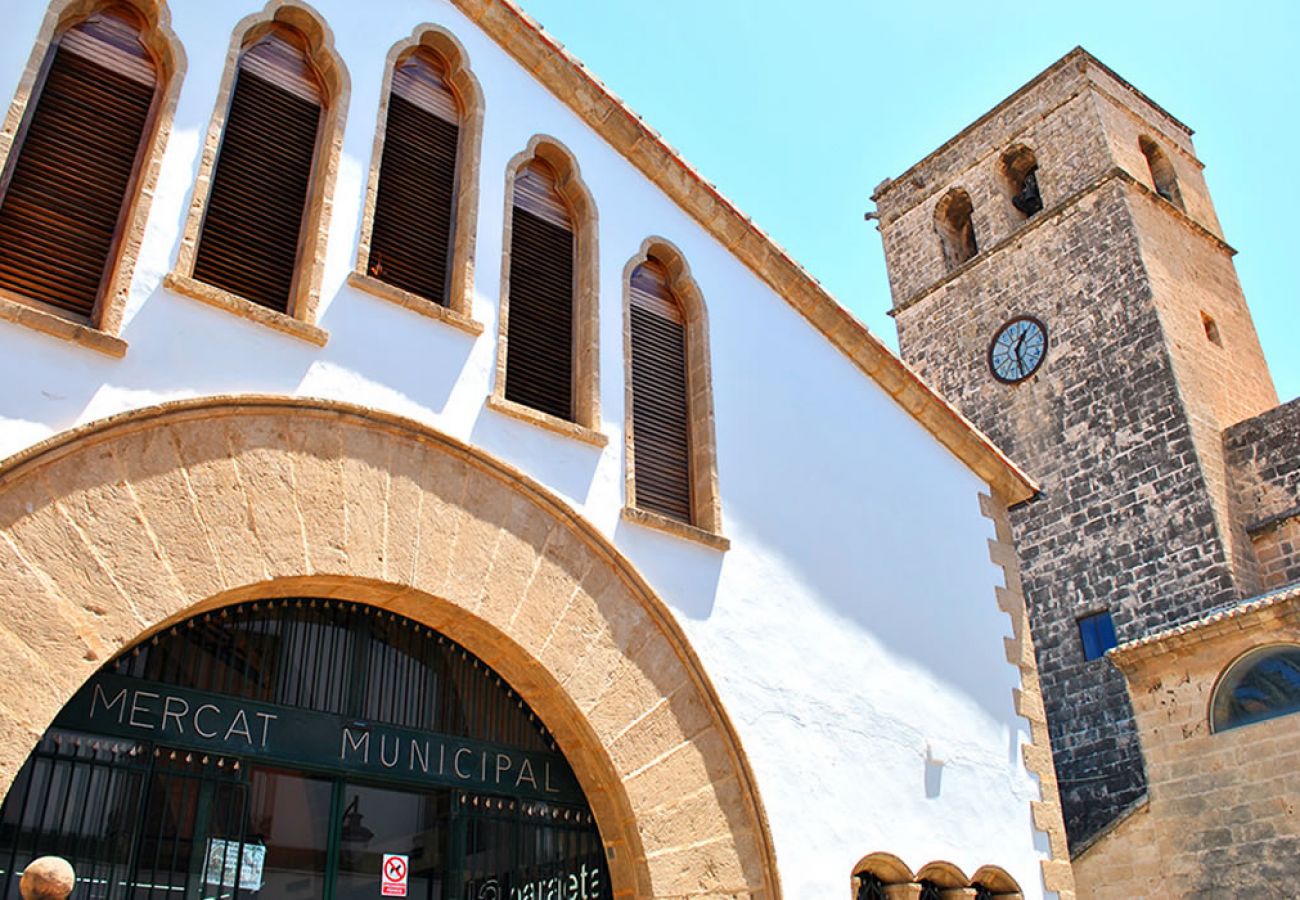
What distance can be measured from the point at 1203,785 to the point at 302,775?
9.27 meters

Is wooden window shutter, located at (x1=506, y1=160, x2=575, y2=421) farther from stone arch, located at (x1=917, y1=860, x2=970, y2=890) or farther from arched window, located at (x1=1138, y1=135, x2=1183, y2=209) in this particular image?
arched window, located at (x1=1138, y1=135, x2=1183, y2=209)

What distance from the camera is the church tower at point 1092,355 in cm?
1542

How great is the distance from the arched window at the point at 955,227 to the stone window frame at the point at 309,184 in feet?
56.7

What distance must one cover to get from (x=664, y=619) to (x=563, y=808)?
3.82ft

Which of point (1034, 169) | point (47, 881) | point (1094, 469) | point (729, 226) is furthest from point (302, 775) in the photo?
point (1034, 169)

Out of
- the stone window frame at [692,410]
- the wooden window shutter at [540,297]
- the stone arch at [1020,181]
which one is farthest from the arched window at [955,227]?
the wooden window shutter at [540,297]

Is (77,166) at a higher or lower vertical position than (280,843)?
higher

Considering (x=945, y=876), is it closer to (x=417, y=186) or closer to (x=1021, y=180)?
(x=417, y=186)

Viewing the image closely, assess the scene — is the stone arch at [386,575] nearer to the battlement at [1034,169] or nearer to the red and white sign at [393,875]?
the red and white sign at [393,875]

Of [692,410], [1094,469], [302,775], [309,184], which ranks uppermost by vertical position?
[1094,469]

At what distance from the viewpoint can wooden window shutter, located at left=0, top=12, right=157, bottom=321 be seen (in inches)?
197

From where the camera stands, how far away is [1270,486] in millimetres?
15562

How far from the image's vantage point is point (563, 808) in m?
6.10

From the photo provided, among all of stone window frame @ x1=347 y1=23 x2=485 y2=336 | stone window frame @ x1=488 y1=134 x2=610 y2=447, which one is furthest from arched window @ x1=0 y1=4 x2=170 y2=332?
stone window frame @ x1=488 y1=134 x2=610 y2=447
